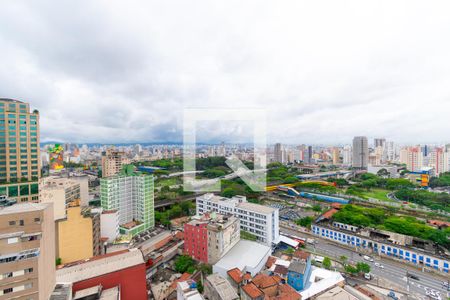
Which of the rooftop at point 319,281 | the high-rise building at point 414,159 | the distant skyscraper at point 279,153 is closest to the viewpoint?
the rooftop at point 319,281

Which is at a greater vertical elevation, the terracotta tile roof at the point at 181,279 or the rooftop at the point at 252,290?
the rooftop at the point at 252,290

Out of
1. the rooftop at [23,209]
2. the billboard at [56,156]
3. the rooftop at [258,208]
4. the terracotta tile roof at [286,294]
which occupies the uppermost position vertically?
the billboard at [56,156]

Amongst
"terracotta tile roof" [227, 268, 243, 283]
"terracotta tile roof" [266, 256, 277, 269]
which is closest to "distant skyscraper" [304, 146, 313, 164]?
"terracotta tile roof" [266, 256, 277, 269]

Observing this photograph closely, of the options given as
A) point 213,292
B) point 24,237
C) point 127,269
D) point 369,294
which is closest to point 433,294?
point 369,294

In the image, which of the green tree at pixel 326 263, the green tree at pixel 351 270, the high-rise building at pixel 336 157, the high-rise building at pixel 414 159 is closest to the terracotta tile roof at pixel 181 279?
the green tree at pixel 326 263

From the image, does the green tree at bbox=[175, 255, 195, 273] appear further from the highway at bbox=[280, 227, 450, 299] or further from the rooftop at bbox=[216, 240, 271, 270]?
the highway at bbox=[280, 227, 450, 299]

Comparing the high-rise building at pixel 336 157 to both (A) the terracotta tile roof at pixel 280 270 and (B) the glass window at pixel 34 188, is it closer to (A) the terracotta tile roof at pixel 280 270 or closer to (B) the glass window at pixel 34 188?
(A) the terracotta tile roof at pixel 280 270

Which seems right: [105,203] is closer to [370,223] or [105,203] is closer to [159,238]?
[159,238]
